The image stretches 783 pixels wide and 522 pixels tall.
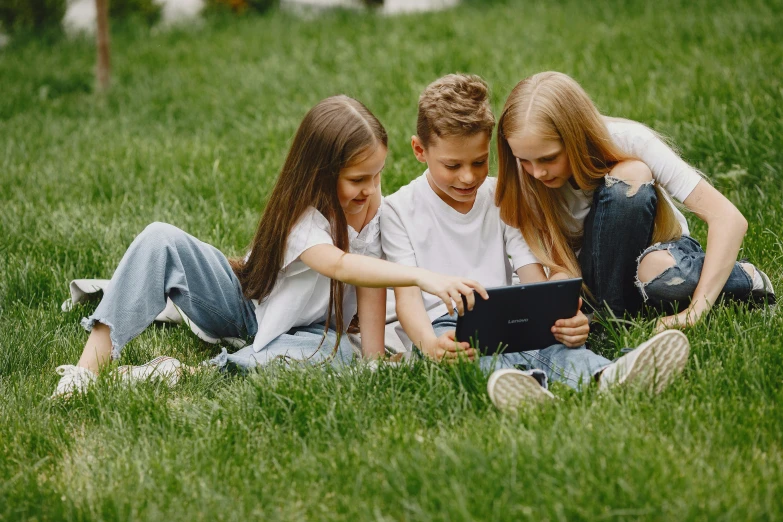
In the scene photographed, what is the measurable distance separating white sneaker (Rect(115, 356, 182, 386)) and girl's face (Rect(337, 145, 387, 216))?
2.81 ft

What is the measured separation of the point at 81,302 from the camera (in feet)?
11.7

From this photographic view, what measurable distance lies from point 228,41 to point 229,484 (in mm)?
6280

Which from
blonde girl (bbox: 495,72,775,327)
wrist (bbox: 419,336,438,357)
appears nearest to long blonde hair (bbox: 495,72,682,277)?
blonde girl (bbox: 495,72,775,327)

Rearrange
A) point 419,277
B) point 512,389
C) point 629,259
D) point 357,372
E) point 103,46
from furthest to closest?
point 103,46
point 629,259
point 357,372
point 419,277
point 512,389

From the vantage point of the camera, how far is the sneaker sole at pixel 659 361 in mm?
2455

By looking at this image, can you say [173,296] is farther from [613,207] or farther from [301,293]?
[613,207]

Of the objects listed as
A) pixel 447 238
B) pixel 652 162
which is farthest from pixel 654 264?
pixel 447 238

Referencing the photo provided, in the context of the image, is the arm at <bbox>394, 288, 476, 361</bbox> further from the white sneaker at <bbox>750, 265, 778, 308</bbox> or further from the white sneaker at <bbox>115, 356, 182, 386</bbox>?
the white sneaker at <bbox>750, 265, 778, 308</bbox>

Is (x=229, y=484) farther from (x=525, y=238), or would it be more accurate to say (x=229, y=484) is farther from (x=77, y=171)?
(x=77, y=171)

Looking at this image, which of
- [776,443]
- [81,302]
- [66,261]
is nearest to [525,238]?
[776,443]

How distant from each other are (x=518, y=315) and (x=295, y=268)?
35.4 inches

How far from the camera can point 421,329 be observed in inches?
114

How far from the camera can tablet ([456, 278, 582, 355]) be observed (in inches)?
103

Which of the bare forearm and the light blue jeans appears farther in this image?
the light blue jeans
